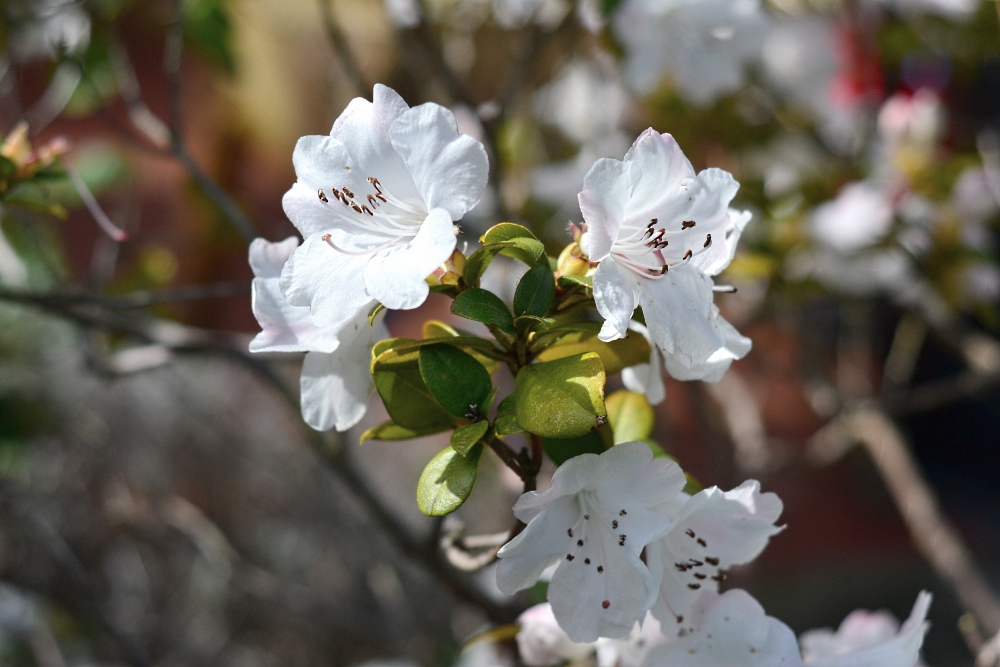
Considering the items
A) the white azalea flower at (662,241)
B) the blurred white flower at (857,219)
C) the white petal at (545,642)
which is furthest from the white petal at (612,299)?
the blurred white flower at (857,219)

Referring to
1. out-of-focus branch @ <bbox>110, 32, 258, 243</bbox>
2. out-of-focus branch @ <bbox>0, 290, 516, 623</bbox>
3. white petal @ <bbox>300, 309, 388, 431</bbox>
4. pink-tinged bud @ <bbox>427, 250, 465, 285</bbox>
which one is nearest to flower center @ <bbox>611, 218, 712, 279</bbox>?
pink-tinged bud @ <bbox>427, 250, 465, 285</bbox>

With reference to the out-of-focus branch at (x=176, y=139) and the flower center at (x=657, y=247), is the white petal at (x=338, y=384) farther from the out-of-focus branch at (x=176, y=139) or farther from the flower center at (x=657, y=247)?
the out-of-focus branch at (x=176, y=139)

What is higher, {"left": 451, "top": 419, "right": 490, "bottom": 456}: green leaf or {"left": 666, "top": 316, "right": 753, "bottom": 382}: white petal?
{"left": 451, "top": 419, "right": 490, "bottom": 456}: green leaf

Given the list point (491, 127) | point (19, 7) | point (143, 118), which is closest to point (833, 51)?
point (491, 127)

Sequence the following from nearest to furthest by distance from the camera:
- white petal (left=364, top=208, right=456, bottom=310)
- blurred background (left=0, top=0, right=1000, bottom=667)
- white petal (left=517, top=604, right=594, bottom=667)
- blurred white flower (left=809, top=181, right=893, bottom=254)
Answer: white petal (left=364, top=208, right=456, bottom=310), white petal (left=517, top=604, right=594, bottom=667), blurred background (left=0, top=0, right=1000, bottom=667), blurred white flower (left=809, top=181, right=893, bottom=254)

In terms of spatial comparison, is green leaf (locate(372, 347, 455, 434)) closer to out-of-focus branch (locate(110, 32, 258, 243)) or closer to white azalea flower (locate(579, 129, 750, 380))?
white azalea flower (locate(579, 129, 750, 380))

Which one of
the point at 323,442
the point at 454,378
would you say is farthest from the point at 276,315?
the point at 323,442

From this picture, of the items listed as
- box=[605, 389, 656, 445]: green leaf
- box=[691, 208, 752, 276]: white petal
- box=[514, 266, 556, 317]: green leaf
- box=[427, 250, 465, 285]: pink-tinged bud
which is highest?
box=[427, 250, 465, 285]: pink-tinged bud
